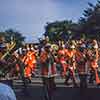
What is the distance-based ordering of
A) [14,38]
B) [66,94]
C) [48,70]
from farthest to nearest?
[14,38], [66,94], [48,70]

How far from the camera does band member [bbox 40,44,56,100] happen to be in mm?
14391

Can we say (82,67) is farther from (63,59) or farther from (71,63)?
(63,59)

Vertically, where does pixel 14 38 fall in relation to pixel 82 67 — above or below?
above

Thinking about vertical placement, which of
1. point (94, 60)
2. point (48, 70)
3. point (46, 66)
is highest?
point (94, 60)

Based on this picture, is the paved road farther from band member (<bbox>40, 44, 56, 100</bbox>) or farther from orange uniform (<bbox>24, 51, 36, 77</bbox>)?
orange uniform (<bbox>24, 51, 36, 77</bbox>)

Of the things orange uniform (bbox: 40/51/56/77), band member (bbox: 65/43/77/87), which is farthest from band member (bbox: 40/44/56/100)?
band member (bbox: 65/43/77/87)

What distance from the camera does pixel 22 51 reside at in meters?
24.4

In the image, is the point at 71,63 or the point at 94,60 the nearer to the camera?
the point at 94,60

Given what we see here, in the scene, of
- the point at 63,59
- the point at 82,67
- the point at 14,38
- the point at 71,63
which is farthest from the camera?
the point at 14,38

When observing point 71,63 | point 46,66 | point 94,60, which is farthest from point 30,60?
point 46,66

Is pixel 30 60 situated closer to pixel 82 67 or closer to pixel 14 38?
pixel 82 67

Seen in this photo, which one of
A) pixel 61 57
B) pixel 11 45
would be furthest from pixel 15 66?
pixel 11 45

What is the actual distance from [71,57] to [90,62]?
1.40 meters

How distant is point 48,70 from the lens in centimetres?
1441
